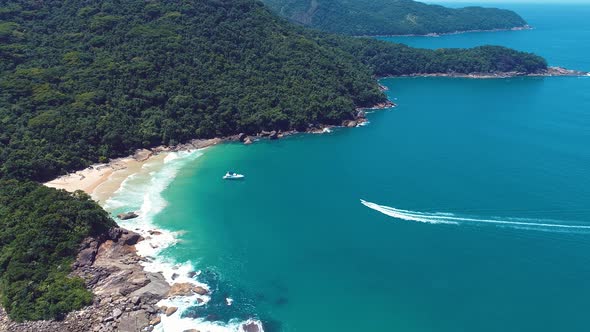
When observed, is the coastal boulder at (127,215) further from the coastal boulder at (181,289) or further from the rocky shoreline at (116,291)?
the coastal boulder at (181,289)

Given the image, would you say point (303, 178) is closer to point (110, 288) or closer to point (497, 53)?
point (110, 288)

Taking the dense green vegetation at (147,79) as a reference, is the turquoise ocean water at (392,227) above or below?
below

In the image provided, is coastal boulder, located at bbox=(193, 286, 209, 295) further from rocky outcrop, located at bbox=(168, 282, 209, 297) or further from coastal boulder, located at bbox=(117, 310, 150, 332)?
coastal boulder, located at bbox=(117, 310, 150, 332)

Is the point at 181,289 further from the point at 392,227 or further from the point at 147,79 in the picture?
the point at 147,79

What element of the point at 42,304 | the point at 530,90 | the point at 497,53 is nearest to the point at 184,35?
the point at 42,304

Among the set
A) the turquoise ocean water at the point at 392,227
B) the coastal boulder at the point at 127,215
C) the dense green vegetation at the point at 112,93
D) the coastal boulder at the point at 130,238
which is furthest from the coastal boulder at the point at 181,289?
the coastal boulder at the point at 127,215
